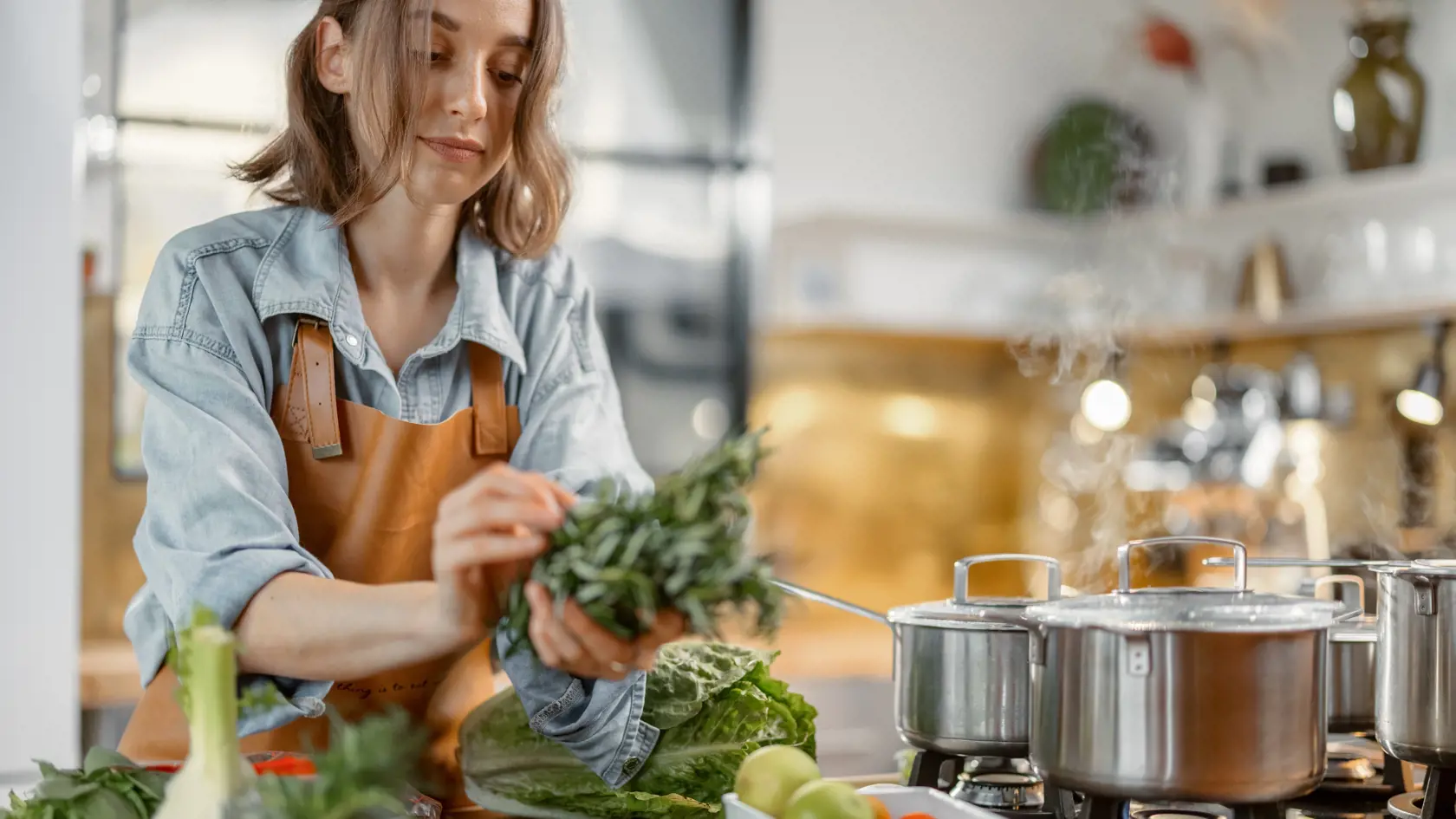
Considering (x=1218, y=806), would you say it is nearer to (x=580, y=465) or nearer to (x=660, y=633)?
(x=660, y=633)

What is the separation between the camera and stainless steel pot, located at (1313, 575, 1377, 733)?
1430mm

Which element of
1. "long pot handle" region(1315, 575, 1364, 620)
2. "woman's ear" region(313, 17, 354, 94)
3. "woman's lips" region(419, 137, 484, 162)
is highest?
"woman's ear" region(313, 17, 354, 94)

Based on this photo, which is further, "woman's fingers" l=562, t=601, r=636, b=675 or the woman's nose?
the woman's nose

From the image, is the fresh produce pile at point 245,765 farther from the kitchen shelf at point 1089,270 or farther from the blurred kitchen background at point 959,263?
the kitchen shelf at point 1089,270

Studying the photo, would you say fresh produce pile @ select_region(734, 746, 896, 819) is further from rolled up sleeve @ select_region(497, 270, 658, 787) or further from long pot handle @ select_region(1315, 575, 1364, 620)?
long pot handle @ select_region(1315, 575, 1364, 620)

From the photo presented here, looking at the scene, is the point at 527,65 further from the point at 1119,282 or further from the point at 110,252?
the point at 1119,282

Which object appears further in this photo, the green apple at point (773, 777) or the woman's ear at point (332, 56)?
the woman's ear at point (332, 56)

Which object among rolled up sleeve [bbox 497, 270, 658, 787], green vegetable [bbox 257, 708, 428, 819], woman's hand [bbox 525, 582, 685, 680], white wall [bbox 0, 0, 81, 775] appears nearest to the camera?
green vegetable [bbox 257, 708, 428, 819]

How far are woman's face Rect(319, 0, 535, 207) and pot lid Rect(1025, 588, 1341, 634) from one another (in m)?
0.72

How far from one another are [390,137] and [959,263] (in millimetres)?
3258

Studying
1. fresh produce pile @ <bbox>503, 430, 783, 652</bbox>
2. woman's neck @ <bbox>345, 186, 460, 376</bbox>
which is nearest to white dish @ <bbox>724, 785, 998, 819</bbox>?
fresh produce pile @ <bbox>503, 430, 783, 652</bbox>

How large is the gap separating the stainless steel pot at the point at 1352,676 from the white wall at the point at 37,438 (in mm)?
2264

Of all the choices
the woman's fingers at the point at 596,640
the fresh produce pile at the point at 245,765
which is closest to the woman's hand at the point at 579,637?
the woman's fingers at the point at 596,640

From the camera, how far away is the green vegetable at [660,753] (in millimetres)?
1407
